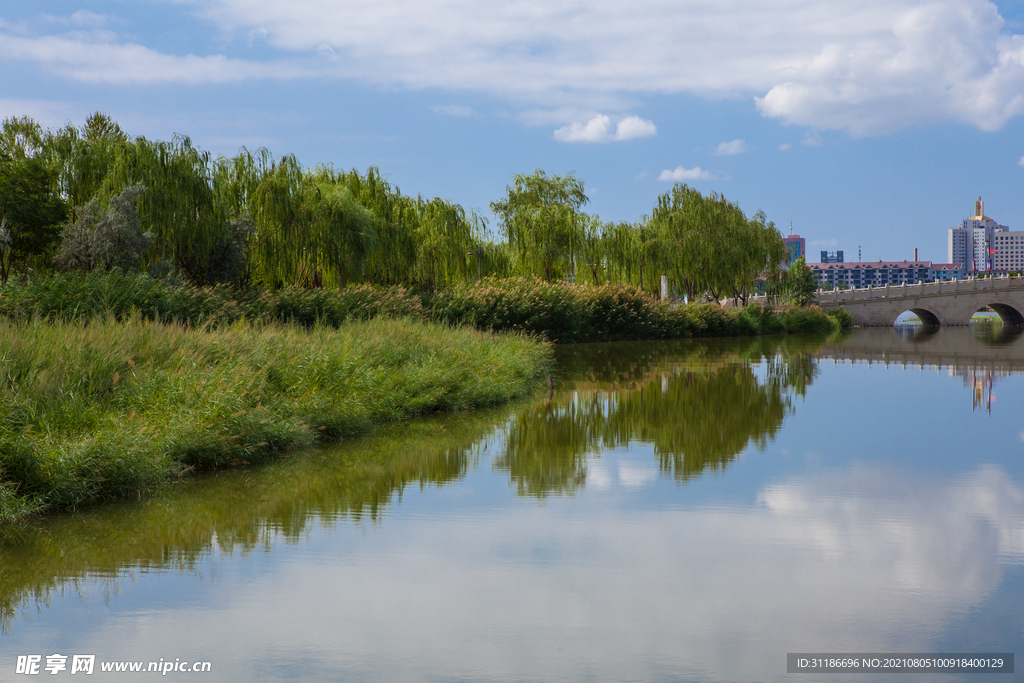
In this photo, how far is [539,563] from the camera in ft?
18.2

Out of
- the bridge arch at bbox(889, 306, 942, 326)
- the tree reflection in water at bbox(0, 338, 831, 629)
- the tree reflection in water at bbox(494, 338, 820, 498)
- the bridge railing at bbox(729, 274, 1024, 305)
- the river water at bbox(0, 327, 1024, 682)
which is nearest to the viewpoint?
the river water at bbox(0, 327, 1024, 682)

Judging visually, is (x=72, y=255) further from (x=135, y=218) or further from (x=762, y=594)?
(x=762, y=594)

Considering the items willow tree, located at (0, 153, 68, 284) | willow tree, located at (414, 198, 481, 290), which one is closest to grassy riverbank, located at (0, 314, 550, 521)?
willow tree, located at (0, 153, 68, 284)

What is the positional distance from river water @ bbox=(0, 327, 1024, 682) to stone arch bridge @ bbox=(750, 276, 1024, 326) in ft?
168

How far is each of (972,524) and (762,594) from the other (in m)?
2.58

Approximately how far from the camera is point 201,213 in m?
24.6

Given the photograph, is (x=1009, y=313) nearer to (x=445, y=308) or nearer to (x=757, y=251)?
(x=757, y=251)

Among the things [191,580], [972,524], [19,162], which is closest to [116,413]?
[191,580]

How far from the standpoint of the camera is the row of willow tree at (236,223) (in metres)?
24.0

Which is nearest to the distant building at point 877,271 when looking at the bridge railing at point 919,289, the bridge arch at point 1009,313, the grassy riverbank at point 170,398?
the bridge arch at point 1009,313

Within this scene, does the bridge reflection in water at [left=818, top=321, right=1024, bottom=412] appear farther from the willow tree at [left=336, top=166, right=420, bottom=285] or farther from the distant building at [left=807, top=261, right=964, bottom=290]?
the distant building at [left=807, top=261, right=964, bottom=290]

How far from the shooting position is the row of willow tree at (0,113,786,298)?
24.0 metres

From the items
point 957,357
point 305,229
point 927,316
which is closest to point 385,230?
point 305,229

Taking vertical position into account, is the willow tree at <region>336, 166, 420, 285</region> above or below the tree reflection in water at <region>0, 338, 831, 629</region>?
above
